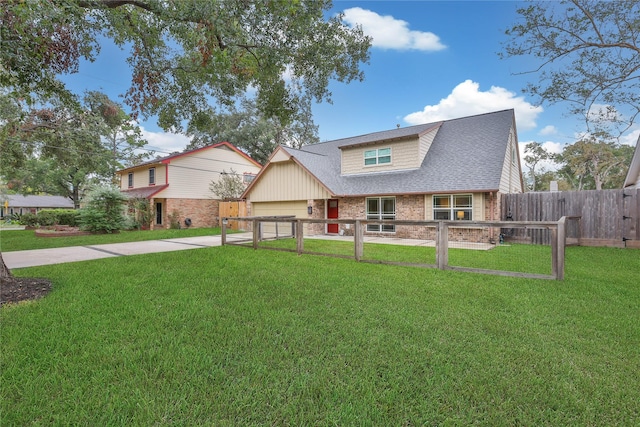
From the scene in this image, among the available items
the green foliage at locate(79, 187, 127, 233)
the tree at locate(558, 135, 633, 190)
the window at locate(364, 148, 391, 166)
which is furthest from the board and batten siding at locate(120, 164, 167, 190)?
the tree at locate(558, 135, 633, 190)

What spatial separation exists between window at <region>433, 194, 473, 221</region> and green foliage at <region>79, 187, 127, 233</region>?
1668 centimetres

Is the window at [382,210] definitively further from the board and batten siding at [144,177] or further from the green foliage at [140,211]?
the green foliage at [140,211]

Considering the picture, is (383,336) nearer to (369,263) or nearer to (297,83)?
(369,263)

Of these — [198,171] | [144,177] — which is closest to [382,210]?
[198,171]

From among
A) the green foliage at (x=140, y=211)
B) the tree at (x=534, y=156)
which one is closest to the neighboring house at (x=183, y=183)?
the green foliage at (x=140, y=211)

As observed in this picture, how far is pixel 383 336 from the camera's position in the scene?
3.14 m

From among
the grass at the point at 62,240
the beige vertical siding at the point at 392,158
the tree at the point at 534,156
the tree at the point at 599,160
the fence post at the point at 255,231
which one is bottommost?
the grass at the point at 62,240

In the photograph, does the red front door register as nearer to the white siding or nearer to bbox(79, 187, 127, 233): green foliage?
the white siding

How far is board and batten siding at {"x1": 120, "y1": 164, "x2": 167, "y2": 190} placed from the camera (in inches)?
Result: 786

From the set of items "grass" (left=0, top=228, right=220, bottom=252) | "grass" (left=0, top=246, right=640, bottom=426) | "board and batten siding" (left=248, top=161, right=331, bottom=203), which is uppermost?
"board and batten siding" (left=248, top=161, right=331, bottom=203)

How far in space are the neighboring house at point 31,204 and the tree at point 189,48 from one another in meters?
50.1

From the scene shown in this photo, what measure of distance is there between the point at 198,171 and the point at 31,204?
1683 inches

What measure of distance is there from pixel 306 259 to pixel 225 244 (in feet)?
14.0

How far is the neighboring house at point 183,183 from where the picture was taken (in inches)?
774
